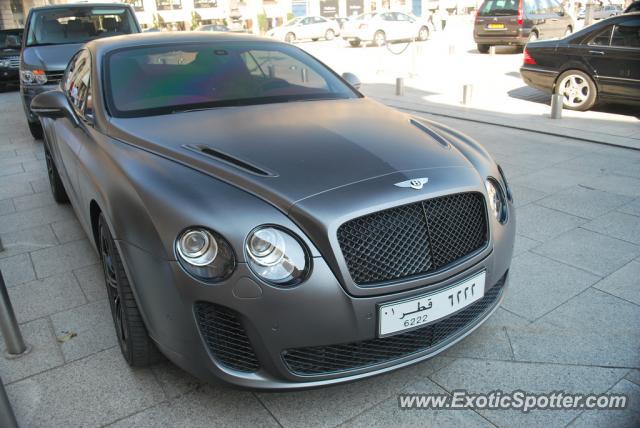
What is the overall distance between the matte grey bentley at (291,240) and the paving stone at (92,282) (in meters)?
0.52

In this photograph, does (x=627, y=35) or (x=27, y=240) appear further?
(x=627, y=35)

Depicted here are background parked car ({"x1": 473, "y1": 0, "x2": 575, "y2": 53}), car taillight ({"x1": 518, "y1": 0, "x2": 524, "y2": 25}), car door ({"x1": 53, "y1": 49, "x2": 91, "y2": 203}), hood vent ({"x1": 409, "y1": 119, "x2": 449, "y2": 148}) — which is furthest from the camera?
background parked car ({"x1": 473, "y1": 0, "x2": 575, "y2": 53})

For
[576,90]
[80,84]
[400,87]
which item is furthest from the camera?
[400,87]

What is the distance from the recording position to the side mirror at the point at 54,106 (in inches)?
128

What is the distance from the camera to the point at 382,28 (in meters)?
23.3

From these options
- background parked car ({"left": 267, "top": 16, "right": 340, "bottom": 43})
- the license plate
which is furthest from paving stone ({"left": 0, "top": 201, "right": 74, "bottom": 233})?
background parked car ({"left": 267, "top": 16, "right": 340, "bottom": 43})

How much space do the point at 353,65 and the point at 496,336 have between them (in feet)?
49.5

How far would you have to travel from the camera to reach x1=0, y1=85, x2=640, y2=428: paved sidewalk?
2277 mm

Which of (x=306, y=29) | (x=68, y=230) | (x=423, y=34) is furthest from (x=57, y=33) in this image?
(x=306, y=29)

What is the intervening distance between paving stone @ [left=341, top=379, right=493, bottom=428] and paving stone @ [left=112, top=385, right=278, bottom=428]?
0.38m

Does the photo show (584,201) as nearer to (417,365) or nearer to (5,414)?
(417,365)

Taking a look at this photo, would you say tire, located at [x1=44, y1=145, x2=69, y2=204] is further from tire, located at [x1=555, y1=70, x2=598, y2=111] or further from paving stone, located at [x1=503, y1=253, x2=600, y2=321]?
tire, located at [x1=555, y1=70, x2=598, y2=111]

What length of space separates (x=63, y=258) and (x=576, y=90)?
776cm

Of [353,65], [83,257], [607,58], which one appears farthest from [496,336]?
[353,65]
